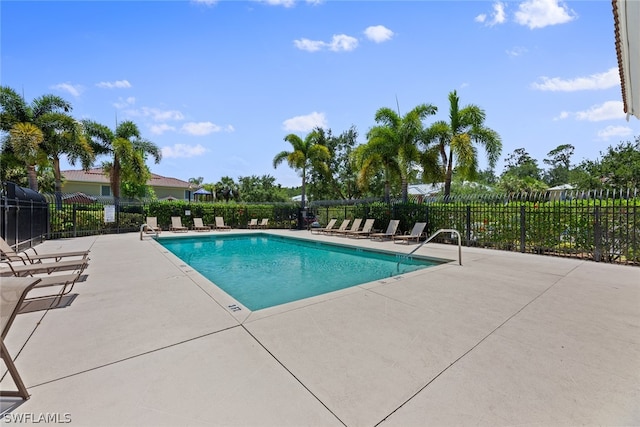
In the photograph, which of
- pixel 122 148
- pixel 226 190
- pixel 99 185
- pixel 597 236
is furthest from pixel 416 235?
pixel 226 190

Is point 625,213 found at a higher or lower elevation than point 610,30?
lower

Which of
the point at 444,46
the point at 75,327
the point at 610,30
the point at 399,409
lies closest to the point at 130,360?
the point at 75,327

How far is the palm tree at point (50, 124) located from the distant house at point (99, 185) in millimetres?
11802

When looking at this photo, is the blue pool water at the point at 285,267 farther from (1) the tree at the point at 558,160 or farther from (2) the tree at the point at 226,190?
(1) the tree at the point at 558,160

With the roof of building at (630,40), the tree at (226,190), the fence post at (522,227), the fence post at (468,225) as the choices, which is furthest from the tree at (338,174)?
the roof of building at (630,40)

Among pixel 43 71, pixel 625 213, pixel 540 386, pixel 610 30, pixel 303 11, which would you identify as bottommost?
pixel 540 386

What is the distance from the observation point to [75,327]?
143 inches

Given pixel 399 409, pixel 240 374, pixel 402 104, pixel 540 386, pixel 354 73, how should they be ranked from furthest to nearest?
pixel 402 104
pixel 354 73
pixel 240 374
pixel 540 386
pixel 399 409

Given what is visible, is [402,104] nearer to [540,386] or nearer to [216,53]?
[216,53]

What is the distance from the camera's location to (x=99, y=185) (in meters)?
31.8

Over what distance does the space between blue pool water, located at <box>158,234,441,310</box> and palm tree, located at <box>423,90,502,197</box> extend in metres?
6.39

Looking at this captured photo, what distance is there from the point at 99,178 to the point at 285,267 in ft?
110

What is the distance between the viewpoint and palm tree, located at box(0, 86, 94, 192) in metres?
15.5

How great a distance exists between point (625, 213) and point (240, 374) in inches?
416
